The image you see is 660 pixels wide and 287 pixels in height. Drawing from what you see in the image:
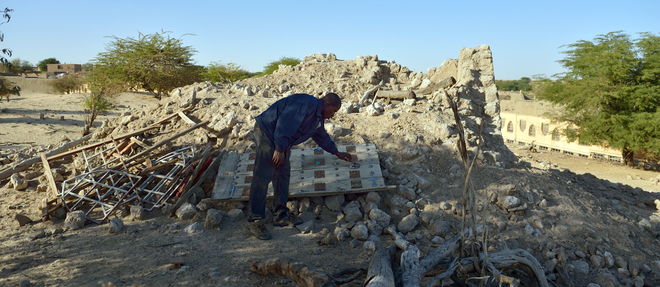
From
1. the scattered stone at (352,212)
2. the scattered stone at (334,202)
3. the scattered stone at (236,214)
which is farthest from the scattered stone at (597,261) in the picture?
the scattered stone at (236,214)

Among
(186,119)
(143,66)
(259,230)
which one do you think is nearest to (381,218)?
(259,230)

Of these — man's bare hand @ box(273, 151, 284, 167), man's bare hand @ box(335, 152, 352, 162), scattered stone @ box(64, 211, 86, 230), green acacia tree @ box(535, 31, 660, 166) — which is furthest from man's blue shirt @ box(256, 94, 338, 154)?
green acacia tree @ box(535, 31, 660, 166)

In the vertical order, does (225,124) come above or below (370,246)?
above

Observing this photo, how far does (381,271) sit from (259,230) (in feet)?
5.04

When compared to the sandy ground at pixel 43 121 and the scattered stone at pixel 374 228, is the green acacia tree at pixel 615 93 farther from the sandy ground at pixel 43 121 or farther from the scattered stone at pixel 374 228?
the sandy ground at pixel 43 121

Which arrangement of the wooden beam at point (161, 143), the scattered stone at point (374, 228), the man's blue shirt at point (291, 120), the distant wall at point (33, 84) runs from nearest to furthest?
the man's blue shirt at point (291, 120) < the scattered stone at point (374, 228) < the wooden beam at point (161, 143) < the distant wall at point (33, 84)

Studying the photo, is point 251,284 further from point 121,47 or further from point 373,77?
point 121,47

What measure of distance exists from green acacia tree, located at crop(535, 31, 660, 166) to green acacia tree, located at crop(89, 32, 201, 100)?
15707 mm

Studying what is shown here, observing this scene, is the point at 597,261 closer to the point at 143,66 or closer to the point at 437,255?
the point at 437,255

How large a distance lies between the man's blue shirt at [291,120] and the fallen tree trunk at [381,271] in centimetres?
136

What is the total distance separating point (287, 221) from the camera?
4156 millimetres

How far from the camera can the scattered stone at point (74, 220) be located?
4.10 meters

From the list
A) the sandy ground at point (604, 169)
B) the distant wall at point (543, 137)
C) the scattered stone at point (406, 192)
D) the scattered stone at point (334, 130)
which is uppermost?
the scattered stone at point (334, 130)

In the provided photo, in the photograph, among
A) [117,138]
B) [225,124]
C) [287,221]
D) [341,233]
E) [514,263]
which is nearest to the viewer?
[514,263]
